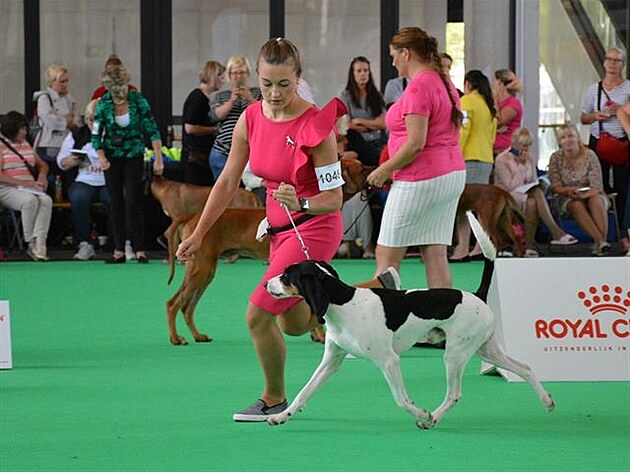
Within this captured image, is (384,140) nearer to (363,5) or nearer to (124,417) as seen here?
(363,5)

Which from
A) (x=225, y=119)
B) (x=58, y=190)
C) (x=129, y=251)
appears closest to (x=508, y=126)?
(x=225, y=119)

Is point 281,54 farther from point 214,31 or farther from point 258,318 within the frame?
point 214,31

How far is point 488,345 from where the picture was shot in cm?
539

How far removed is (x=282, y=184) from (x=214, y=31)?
37.8 ft

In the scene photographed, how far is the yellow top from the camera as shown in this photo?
41.7ft

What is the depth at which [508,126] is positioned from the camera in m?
14.2

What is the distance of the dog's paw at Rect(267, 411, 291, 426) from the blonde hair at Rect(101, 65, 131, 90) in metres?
7.62

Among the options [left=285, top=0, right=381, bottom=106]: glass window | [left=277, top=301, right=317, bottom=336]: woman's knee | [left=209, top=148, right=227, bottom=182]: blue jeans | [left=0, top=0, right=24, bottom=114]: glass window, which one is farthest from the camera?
[left=285, top=0, right=381, bottom=106]: glass window

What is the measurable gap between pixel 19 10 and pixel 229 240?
866 cm

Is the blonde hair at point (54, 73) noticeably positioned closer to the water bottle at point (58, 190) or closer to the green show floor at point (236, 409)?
the water bottle at point (58, 190)

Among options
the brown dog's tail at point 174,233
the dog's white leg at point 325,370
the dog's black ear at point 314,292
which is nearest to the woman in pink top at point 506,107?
the brown dog's tail at point 174,233

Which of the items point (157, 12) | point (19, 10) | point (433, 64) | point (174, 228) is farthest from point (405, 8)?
point (433, 64)

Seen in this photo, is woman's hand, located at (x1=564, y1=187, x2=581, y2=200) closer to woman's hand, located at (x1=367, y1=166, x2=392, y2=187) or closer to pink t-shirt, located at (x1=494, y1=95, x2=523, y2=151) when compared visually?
pink t-shirt, located at (x1=494, y1=95, x2=523, y2=151)

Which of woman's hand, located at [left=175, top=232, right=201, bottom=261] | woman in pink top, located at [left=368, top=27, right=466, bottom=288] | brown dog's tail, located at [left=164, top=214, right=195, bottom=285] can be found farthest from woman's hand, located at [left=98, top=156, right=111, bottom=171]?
woman's hand, located at [left=175, top=232, right=201, bottom=261]
